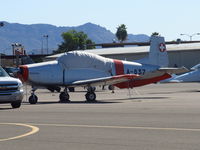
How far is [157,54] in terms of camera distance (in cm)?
3288

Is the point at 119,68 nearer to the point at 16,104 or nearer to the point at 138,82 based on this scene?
the point at 138,82

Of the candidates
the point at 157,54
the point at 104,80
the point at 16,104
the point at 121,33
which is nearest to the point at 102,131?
the point at 16,104

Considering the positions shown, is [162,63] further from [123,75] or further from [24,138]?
[24,138]

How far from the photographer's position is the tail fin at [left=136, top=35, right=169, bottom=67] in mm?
32375

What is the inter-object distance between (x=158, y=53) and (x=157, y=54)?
109mm

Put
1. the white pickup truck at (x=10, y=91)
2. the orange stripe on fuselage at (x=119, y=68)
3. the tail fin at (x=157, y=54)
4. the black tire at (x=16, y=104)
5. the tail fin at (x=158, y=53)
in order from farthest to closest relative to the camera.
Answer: the tail fin at (x=158, y=53) < the tail fin at (x=157, y=54) < the orange stripe on fuselage at (x=119, y=68) < the black tire at (x=16, y=104) < the white pickup truck at (x=10, y=91)

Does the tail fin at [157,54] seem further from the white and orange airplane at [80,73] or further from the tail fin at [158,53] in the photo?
the white and orange airplane at [80,73]

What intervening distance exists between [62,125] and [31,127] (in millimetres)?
852

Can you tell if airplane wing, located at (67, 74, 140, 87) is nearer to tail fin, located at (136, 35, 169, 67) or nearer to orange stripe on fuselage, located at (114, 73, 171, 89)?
orange stripe on fuselage, located at (114, 73, 171, 89)

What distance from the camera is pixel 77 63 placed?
28.8 metres

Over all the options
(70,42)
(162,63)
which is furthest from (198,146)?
(70,42)

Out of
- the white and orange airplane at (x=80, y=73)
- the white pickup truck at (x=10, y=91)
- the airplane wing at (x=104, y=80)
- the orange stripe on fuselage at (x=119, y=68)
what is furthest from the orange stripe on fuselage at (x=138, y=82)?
the white pickup truck at (x=10, y=91)

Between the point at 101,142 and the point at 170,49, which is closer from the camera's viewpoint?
the point at 101,142

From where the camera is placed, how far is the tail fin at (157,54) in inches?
1275
